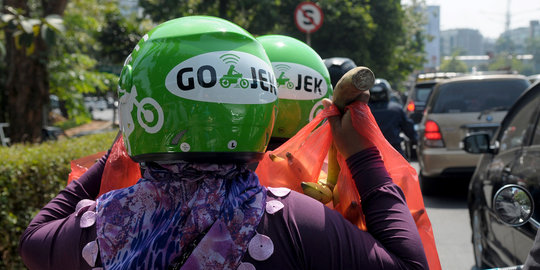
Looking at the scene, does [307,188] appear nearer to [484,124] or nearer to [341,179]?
[341,179]

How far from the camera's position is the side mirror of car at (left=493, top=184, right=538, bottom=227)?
216 centimetres

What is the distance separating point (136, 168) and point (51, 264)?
443 millimetres

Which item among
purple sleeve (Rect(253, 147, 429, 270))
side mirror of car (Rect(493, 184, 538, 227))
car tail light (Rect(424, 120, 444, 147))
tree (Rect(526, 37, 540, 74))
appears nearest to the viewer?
purple sleeve (Rect(253, 147, 429, 270))

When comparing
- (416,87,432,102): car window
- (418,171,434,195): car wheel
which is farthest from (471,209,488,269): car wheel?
(416,87,432,102): car window

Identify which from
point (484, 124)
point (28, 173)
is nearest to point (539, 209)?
point (28, 173)

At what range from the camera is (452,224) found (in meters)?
6.66

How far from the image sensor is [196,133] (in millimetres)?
1304

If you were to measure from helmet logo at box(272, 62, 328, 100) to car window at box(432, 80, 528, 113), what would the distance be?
6.68 m

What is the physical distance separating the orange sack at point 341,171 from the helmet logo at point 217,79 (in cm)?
27

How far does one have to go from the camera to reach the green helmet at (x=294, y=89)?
6.56 feet

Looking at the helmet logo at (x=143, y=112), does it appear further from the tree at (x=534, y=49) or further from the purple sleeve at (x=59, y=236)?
the tree at (x=534, y=49)

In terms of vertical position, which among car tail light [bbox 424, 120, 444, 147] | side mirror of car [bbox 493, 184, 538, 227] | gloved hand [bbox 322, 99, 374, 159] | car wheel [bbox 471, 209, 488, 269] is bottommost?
car wheel [bbox 471, 209, 488, 269]

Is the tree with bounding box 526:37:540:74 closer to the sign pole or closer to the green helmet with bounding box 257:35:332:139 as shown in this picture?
the sign pole

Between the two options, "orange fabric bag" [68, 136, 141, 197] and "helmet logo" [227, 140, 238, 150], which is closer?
"helmet logo" [227, 140, 238, 150]
